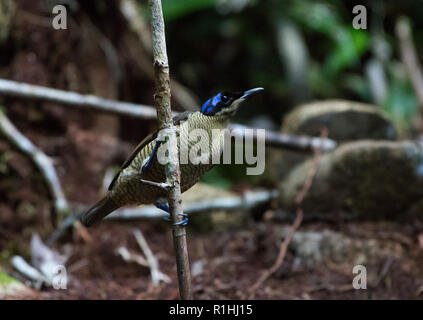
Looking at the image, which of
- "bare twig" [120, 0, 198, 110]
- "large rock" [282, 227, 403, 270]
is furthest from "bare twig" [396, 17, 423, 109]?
"large rock" [282, 227, 403, 270]

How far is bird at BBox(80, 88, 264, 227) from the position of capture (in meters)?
2.38

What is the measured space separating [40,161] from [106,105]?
814 mm

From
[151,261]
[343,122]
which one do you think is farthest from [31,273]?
[343,122]

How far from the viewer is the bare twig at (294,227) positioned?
3240 millimetres

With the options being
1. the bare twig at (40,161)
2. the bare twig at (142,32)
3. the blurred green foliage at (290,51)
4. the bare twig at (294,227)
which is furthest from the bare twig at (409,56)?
the bare twig at (40,161)

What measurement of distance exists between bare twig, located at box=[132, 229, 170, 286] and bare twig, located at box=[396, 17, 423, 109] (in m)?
5.60

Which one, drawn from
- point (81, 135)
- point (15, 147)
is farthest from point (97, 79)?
point (15, 147)

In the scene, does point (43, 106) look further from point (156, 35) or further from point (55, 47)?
point (156, 35)

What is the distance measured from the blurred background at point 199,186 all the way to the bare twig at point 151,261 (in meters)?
0.06

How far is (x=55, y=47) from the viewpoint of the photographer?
501cm

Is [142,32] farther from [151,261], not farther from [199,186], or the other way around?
[151,261]

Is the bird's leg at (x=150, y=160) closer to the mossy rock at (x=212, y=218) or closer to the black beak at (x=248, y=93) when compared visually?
the black beak at (x=248, y=93)

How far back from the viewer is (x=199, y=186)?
517cm
